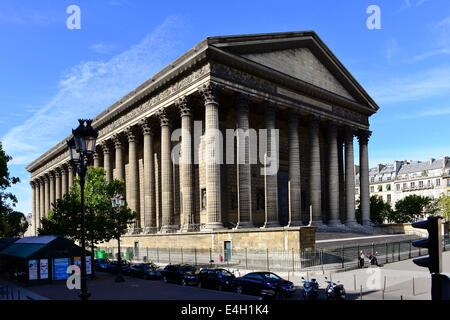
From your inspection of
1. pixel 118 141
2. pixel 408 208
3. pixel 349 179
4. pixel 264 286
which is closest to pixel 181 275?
pixel 264 286

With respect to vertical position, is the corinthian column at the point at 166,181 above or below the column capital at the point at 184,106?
below

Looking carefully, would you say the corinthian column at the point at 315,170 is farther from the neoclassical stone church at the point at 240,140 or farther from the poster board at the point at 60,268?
the poster board at the point at 60,268

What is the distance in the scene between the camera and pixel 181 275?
89.8ft

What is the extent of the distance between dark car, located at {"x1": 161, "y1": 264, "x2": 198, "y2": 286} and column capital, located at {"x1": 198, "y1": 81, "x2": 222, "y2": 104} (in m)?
16.7

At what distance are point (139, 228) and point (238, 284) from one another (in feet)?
100

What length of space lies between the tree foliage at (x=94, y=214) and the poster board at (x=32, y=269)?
6.26 m

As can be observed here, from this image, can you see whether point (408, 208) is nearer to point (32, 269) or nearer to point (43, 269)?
point (43, 269)

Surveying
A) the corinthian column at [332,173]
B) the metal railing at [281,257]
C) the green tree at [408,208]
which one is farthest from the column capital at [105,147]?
the green tree at [408,208]

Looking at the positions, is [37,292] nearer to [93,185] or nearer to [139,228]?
[93,185]

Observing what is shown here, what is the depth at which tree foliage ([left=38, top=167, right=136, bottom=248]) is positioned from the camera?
35156 mm

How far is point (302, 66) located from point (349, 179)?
1664 centimetres

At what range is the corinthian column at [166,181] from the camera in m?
44.2

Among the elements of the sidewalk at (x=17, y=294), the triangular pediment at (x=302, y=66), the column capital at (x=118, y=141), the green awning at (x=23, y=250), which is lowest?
the sidewalk at (x=17, y=294)

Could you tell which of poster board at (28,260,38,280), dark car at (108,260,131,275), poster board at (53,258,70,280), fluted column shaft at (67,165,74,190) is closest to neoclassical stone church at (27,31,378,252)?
dark car at (108,260,131,275)
